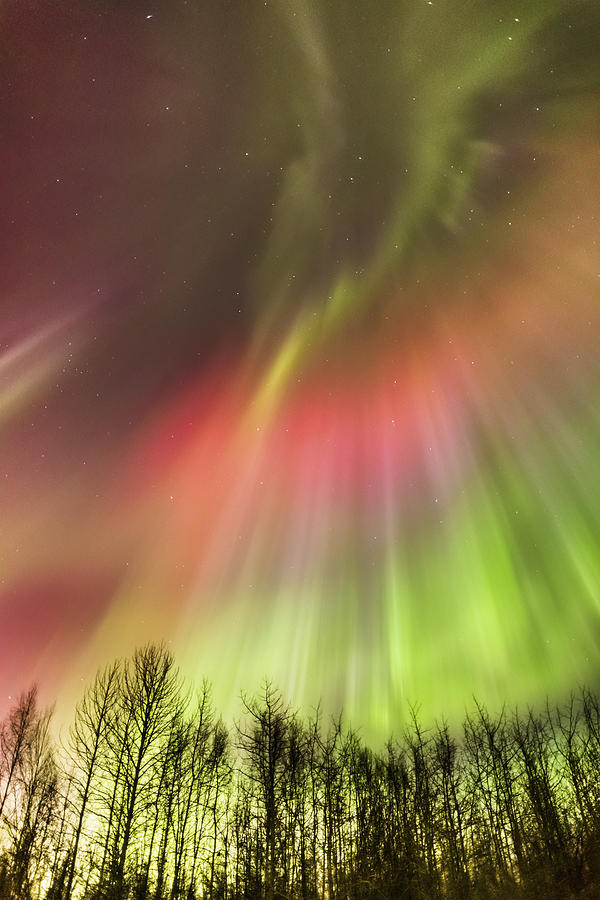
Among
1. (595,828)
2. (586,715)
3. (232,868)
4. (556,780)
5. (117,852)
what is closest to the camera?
(117,852)

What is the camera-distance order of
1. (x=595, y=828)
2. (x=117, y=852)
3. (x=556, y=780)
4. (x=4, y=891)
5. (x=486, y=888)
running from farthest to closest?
(x=556, y=780) → (x=595, y=828) → (x=4, y=891) → (x=486, y=888) → (x=117, y=852)

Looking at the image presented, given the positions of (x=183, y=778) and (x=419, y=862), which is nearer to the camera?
(x=419, y=862)

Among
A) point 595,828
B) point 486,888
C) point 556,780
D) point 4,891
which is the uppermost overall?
point 556,780

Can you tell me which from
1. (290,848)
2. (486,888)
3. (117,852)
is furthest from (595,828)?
(117,852)

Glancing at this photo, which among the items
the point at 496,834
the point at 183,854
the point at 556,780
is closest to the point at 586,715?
the point at 556,780

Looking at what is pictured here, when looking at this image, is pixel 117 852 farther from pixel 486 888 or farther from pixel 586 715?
pixel 586 715

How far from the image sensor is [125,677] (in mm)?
24344

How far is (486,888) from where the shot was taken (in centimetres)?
2433

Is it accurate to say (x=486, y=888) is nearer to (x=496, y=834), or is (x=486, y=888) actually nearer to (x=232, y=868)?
(x=496, y=834)

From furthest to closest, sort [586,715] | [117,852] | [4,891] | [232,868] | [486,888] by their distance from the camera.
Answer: [586,715], [232,868], [4,891], [486,888], [117,852]

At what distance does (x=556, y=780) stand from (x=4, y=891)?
39587 mm

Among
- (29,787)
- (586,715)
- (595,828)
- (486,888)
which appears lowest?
(486,888)

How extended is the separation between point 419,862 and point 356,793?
83.2 ft

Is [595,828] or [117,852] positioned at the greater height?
[595,828]
